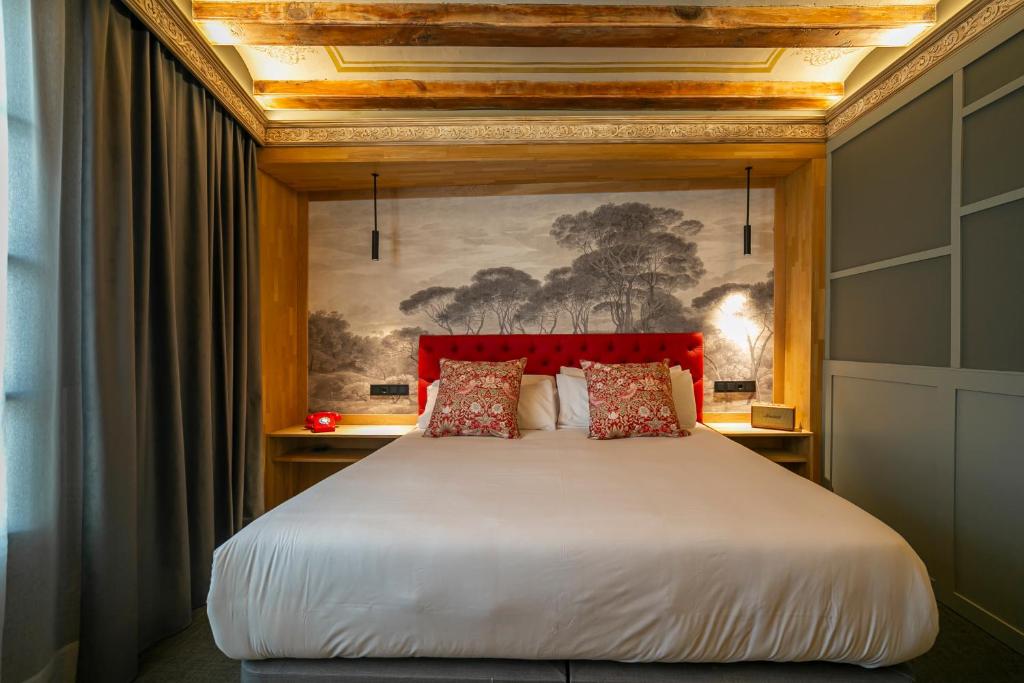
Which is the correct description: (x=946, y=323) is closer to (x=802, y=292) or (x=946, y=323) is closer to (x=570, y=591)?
(x=802, y=292)

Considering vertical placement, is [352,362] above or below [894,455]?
above

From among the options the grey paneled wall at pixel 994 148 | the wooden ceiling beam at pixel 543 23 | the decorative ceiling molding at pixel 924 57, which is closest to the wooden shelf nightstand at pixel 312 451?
the wooden ceiling beam at pixel 543 23

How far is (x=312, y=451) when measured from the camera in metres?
3.51

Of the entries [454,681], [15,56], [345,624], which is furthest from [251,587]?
[15,56]

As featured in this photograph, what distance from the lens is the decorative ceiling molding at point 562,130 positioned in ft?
10.7

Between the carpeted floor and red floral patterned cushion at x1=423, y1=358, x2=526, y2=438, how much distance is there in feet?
4.63

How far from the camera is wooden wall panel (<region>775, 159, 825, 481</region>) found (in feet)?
10.9

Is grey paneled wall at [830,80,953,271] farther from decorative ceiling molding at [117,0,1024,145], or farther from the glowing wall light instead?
the glowing wall light

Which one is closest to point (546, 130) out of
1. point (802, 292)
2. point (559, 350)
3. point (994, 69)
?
Answer: point (559, 350)

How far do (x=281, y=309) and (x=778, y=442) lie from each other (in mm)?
3747

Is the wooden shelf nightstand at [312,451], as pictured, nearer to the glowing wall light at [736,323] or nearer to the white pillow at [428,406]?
the white pillow at [428,406]

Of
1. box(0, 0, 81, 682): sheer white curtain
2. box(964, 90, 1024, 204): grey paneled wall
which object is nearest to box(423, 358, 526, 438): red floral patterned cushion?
box(0, 0, 81, 682): sheer white curtain

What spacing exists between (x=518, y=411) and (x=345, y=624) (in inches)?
73.0

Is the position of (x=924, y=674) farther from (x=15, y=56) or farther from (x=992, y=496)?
(x=15, y=56)
